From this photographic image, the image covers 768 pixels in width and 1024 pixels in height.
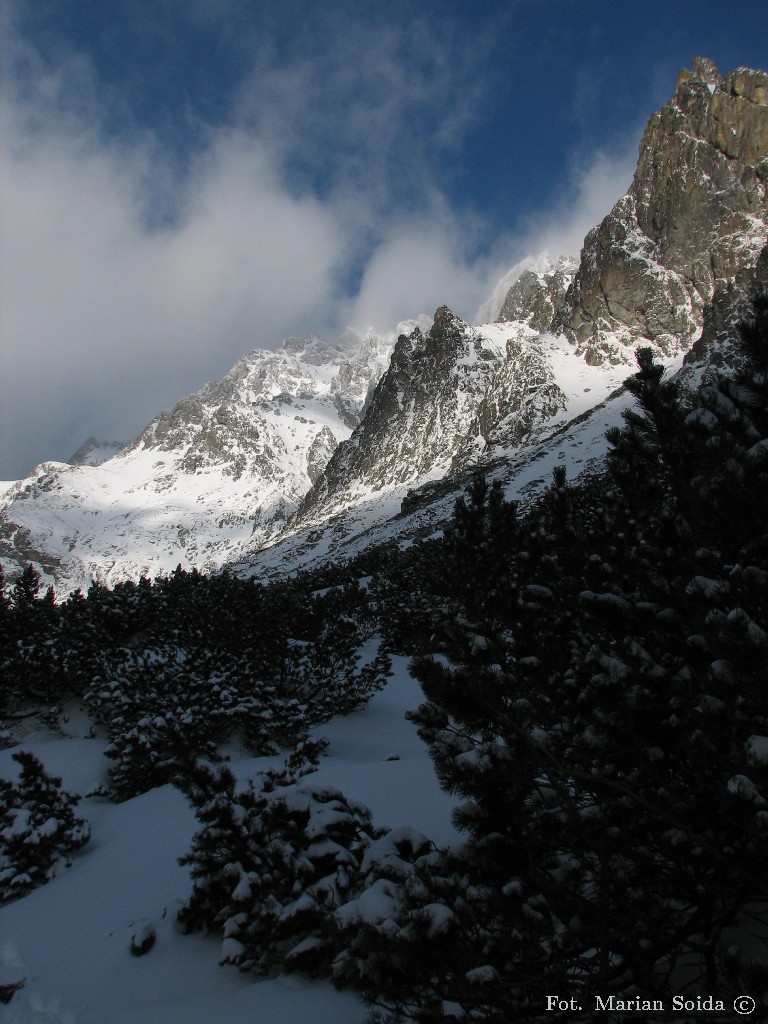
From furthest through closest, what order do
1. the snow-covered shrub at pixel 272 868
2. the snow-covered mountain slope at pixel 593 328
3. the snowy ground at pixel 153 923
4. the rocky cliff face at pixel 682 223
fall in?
the rocky cliff face at pixel 682 223 → the snow-covered mountain slope at pixel 593 328 → the snow-covered shrub at pixel 272 868 → the snowy ground at pixel 153 923

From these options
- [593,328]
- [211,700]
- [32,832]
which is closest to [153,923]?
[32,832]

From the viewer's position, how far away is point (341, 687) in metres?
9.89

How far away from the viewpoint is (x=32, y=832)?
5449 mm

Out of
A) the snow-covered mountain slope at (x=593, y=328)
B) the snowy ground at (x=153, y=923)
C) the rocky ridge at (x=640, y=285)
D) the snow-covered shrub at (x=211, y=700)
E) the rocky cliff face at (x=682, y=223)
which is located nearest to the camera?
the snowy ground at (x=153, y=923)

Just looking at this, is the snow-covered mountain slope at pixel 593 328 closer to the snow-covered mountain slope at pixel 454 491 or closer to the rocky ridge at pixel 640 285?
the rocky ridge at pixel 640 285

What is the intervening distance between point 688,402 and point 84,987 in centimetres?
514

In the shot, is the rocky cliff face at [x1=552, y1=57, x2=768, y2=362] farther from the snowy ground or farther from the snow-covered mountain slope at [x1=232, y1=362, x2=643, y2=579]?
the snowy ground

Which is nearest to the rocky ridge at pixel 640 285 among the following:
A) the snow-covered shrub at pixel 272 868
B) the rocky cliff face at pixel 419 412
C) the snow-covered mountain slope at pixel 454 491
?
the rocky cliff face at pixel 419 412

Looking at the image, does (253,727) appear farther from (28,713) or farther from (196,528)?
(196,528)

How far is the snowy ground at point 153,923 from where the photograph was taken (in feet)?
9.46

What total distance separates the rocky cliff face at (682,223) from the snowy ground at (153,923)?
77348 mm

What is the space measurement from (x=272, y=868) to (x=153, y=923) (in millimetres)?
1063

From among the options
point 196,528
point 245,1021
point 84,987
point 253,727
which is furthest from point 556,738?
point 196,528

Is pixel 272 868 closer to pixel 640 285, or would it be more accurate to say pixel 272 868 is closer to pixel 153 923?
pixel 153 923
